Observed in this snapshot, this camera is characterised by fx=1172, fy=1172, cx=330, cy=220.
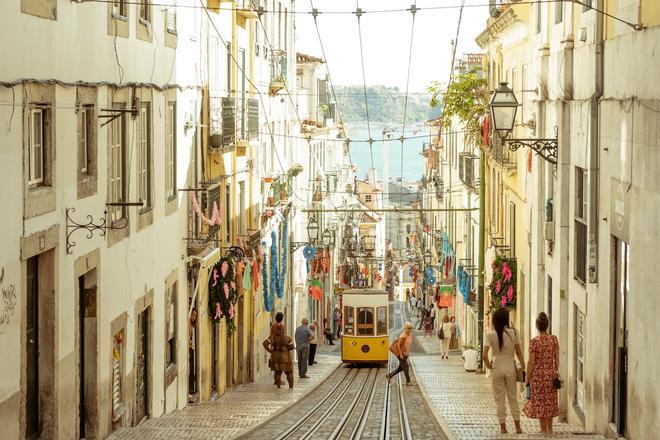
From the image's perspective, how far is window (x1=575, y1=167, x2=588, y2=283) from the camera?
1534 cm

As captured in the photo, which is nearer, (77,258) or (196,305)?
(77,258)

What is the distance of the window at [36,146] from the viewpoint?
10.8 metres

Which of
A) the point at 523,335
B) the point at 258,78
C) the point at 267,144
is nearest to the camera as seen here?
the point at 523,335

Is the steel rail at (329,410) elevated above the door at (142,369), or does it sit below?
below

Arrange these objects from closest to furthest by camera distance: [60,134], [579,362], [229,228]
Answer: [60,134] < [579,362] < [229,228]

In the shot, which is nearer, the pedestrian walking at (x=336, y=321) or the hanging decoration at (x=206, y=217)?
the hanging decoration at (x=206, y=217)

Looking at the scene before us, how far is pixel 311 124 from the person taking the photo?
167 ft

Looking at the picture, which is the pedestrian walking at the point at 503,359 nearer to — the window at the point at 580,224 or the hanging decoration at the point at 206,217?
the window at the point at 580,224

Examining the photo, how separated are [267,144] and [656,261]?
2554cm

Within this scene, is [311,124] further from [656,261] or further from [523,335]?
[656,261]

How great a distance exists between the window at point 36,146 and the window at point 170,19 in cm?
706

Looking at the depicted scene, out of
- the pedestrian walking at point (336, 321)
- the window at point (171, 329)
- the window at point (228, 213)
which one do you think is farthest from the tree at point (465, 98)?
the pedestrian walking at point (336, 321)

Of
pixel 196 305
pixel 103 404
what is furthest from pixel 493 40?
pixel 103 404

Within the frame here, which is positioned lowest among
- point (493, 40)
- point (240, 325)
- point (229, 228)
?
point (240, 325)
